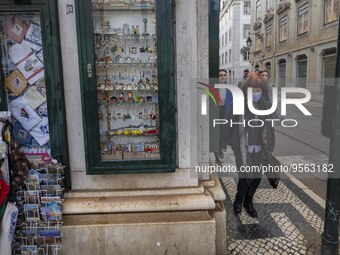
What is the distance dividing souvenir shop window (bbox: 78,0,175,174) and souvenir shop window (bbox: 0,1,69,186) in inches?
11.6

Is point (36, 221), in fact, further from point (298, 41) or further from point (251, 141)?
point (298, 41)

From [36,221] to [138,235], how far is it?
3.29 ft

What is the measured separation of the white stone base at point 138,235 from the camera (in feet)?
8.78

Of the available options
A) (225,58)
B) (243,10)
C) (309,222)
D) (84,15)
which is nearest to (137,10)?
(84,15)

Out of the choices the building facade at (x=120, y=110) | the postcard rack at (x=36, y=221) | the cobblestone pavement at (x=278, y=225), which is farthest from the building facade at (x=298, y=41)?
the postcard rack at (x=36, y=221)

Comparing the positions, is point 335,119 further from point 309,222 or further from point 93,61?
point 93,61

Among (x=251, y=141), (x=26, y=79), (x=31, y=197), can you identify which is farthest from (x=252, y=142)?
(x=26, y=79)

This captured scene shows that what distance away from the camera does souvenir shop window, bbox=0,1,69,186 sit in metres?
2.63

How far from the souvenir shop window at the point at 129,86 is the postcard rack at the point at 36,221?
51 cm

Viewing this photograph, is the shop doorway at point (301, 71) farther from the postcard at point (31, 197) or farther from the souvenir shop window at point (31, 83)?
the postcard at point (31, 197)

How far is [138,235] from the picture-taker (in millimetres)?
2697

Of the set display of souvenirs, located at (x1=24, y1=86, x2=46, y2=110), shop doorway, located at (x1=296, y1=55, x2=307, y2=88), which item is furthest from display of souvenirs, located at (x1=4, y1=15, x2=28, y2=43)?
shop doorway, located at (x1=296, y1=55, x2=307, y2=88)

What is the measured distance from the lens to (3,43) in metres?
2.75

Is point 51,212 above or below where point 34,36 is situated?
below
